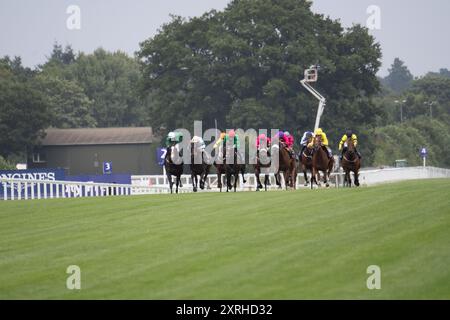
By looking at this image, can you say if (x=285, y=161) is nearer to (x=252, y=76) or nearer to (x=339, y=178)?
(x=339, y=178)

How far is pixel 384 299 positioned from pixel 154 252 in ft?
17.1

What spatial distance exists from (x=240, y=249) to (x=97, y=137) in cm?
7773

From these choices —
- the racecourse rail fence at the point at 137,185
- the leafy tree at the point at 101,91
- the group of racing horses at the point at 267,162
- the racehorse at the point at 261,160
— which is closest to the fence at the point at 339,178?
the racecourse rail fence at the point at 137,185

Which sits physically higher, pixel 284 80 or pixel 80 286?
pixel 284 80

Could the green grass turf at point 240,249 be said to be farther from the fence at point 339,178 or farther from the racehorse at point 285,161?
the fence at point 339,178

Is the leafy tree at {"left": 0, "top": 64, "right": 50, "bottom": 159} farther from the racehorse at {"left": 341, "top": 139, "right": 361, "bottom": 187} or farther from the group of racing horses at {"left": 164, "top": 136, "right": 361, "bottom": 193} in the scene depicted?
the racehorse at {"left": 341, "top": 139, "right": 361, "bottom": 187}

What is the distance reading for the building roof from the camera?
92.5 m

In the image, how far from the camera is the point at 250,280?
1480 cm

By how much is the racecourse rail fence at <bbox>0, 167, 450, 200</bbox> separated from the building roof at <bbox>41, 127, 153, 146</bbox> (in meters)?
30.8

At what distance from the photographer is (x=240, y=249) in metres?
17.4

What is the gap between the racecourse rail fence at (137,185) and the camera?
3975 cm
